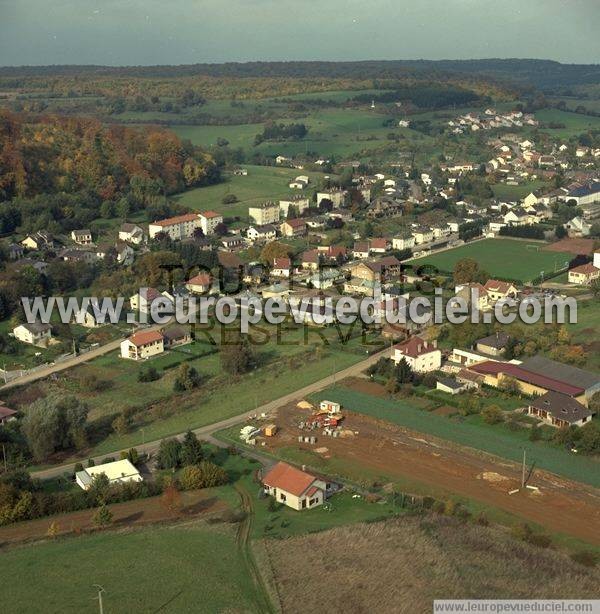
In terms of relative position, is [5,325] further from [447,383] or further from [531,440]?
[531,440]

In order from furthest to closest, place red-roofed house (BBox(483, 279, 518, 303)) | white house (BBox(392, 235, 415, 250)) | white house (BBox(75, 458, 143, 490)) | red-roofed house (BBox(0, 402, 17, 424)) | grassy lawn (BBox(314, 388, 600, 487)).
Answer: white house (BBox(392, 235, 415, 250)) → red-roofed house (BBox(483, 279, 518, 303)) → red-roofed house (BBox(0, 402, 17, 424)) → grassy lawn (BBox(314, 388, 600, 487)) → white house (BBox(75, 458, 143, 490))

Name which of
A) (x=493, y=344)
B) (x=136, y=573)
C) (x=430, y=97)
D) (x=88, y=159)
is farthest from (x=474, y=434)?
(x=430, y=97)

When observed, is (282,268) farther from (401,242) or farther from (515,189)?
(515,189)

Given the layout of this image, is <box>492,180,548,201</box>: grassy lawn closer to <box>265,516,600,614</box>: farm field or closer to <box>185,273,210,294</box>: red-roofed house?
<box>185,273,210,294</box>: red-roofed house

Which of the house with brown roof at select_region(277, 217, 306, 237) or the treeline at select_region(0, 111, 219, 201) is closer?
the house with brown roof at select_region(277, 217, 306, 237)

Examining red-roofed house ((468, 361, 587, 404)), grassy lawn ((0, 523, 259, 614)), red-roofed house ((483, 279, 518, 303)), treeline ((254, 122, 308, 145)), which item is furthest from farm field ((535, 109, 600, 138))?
grassy lawn ((0, 523, 259, 614))

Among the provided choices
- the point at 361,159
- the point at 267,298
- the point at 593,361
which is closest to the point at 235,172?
the point at 361,159
